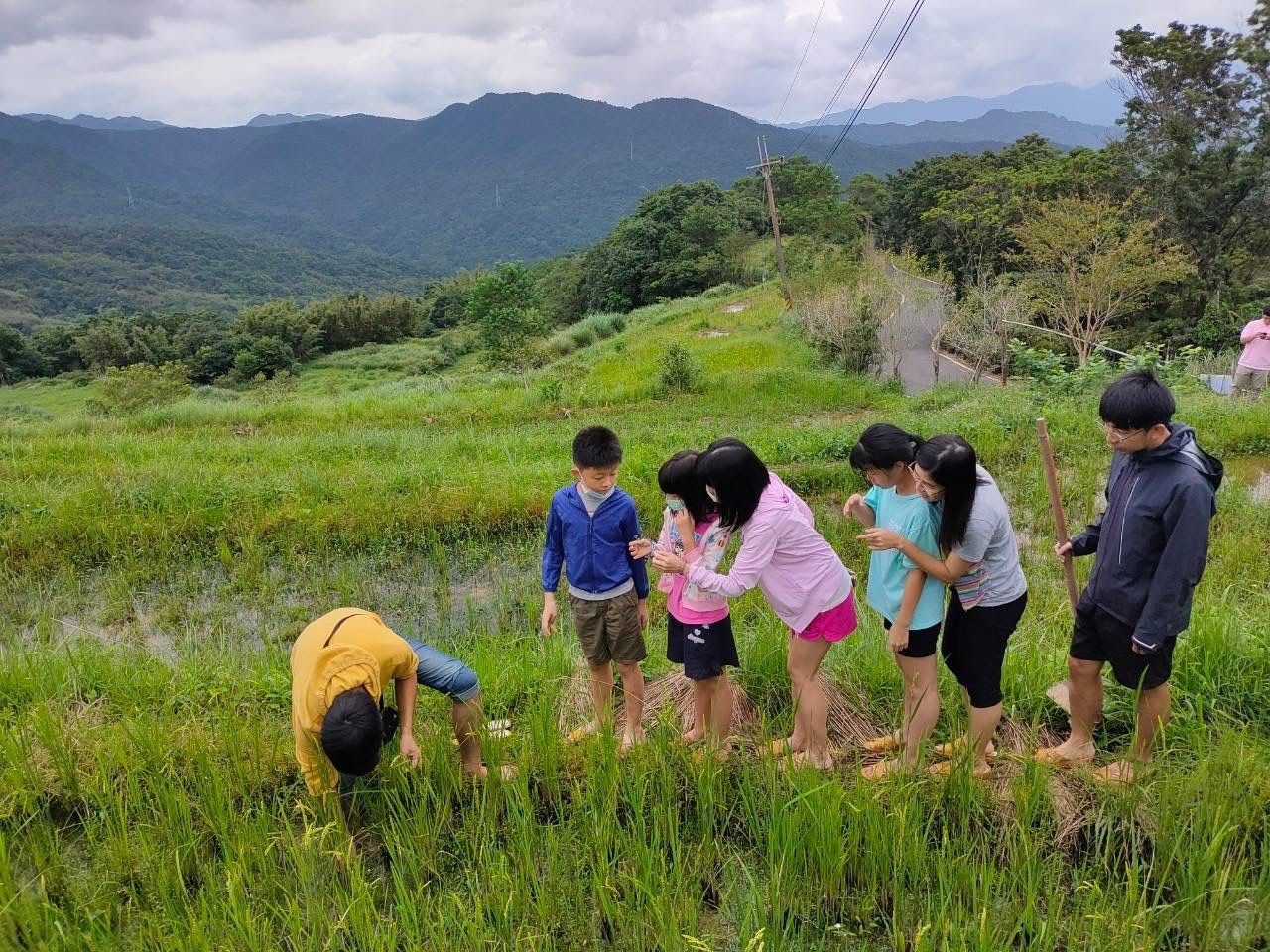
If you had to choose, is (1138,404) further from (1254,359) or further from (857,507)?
(1254,359)

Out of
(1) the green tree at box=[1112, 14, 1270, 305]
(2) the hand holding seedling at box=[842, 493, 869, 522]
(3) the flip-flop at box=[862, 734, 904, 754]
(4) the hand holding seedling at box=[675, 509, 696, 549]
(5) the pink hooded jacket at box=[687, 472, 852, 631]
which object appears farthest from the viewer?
(1) the green tree at box=[1112, 14, 1270, 305]

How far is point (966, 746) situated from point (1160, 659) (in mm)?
785

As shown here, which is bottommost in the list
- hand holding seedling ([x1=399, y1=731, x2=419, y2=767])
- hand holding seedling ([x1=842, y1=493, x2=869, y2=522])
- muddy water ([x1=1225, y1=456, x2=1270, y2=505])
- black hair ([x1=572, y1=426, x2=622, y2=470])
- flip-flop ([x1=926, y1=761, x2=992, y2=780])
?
muddy water ([x1=1225, y1=456, x2=1270, y2=505])

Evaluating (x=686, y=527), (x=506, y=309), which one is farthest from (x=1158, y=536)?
(x=506, y=309)

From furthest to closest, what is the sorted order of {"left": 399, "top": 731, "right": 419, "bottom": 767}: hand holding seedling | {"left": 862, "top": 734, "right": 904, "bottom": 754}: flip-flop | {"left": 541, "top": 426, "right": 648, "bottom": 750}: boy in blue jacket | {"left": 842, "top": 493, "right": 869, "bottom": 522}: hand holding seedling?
1. {"left": 541, "top": 426, "right": 648, "bottom": 750}: boy in blue jacket
2. {"left": 862, "top": 734, "right": 904, "bottom": 754}: flip-flop
3. {"left": 842, "top": 493, "right": 869, "bottom": 522}: hand holding seedling
4. {"left": 399, "top": 731, "right": 419, "bottom": 767}: hand holding seedling

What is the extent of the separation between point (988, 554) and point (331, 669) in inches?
93.9

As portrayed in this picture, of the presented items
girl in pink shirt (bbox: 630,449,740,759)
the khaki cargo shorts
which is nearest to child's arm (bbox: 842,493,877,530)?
girl in pink shirt (bbox: 630,449,740,759)

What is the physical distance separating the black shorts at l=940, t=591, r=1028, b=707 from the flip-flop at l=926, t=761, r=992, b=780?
0.25m

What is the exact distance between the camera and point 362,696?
2.34 m

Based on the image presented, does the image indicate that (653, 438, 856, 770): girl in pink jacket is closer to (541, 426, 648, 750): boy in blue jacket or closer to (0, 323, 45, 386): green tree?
(541, 426, 648, 750): boy in blue jacket

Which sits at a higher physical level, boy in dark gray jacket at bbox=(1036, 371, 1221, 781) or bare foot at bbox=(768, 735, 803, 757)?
boy in dark gray jacket at bbox=(1036, 371, 1221, 781)

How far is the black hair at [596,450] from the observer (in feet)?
10.5

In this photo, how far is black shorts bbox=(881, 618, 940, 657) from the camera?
9.30 ft

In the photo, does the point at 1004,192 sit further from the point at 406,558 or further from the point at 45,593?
the point at 45,593
